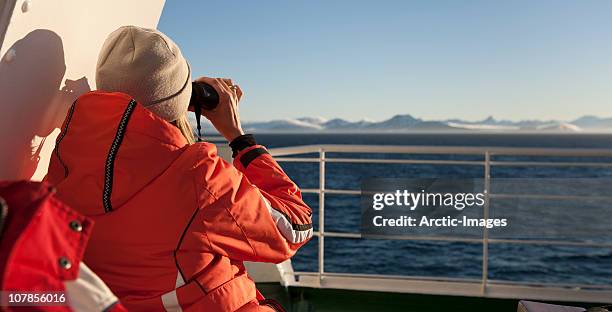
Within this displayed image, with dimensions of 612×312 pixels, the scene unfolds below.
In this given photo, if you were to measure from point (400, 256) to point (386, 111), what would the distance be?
37.8 m

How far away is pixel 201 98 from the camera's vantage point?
3.23 ft

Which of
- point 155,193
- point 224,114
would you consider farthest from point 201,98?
point 155,193

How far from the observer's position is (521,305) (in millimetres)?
1625

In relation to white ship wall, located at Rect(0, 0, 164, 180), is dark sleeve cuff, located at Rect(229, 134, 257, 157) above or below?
below

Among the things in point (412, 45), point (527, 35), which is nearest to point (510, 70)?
point (527, 35)

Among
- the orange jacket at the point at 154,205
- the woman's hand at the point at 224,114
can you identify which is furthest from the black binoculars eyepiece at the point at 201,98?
the orange jacket at the point at 154,205

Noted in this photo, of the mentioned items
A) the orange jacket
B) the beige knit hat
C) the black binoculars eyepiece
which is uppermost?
the beige knit hat

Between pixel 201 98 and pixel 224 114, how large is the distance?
50mm

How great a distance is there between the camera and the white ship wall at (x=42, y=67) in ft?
2.73

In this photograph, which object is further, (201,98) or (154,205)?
(201,98)

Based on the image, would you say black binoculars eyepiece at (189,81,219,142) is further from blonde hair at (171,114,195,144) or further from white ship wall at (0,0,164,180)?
white ship wall at (0,0,164,180)

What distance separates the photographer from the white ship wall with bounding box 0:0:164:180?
0.83 m

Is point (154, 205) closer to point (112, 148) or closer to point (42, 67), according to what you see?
point (112, 148)

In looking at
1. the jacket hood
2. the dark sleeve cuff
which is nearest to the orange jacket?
the jacket hood
